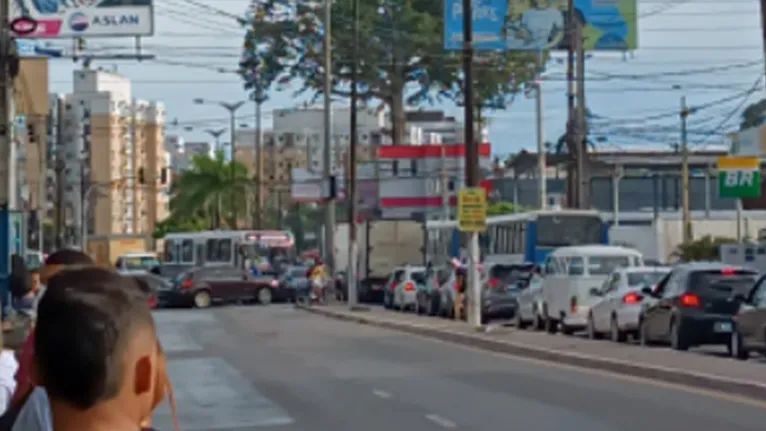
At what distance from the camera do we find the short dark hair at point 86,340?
316 centimetres

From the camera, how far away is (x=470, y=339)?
1271 inches

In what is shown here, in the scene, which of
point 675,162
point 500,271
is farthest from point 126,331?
point 675,162

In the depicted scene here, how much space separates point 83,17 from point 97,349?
37385mm

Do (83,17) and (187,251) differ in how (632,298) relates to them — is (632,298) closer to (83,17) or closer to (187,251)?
(83,17)

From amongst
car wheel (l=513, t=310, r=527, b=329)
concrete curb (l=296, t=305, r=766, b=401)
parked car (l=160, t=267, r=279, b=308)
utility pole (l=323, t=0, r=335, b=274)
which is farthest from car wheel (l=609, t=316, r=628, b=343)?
parked car (l=160, t=267, r=279, b=308)

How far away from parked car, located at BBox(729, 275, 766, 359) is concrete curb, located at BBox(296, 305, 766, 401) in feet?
5.83

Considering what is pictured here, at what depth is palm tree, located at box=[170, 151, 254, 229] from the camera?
10288cm

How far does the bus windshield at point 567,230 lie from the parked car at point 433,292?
351 centimetres

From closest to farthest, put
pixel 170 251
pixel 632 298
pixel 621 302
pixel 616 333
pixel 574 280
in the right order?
pixel 632 298
pixel 621 302
pixel 616 333
pixel 574 280
pixel 170 251

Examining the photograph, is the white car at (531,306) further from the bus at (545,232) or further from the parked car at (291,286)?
the parked car at (291,286)

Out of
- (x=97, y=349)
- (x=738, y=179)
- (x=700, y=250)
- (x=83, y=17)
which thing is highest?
(x=83, y=17)

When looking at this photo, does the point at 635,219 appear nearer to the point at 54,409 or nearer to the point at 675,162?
the point at 675,162

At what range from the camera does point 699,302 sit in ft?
85.2

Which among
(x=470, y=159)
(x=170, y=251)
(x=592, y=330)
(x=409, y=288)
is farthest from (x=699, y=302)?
(x=170, y=251)
